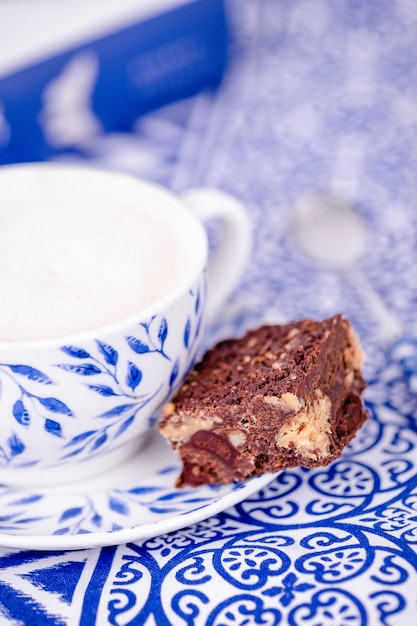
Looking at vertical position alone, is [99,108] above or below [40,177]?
below

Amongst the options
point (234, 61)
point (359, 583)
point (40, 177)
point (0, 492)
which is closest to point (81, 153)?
point (234, 61)

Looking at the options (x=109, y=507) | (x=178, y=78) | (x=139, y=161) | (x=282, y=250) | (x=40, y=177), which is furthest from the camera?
(x=178, y=78)

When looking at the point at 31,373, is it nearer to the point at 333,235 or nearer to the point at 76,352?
the point at 76,352

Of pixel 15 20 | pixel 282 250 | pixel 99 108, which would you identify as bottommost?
pixel 282 250

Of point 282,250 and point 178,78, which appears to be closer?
point 282,250

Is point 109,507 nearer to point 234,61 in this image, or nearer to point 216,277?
point 216,277

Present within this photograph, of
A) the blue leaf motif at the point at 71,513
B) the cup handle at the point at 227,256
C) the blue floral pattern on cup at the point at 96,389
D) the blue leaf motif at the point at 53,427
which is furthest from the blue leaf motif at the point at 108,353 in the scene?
the cup handle at the point at 227,256

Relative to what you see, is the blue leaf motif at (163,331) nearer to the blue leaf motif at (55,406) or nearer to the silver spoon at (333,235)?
the blue leaf motif at (55,406)
